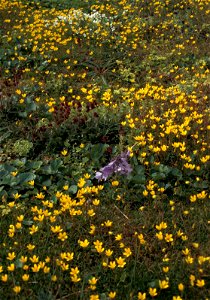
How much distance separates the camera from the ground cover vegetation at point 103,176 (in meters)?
3.35

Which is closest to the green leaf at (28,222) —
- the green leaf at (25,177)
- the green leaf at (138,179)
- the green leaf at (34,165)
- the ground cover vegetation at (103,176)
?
the ground cover vegetation at (103,176)

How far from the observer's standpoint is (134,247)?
3654 mm

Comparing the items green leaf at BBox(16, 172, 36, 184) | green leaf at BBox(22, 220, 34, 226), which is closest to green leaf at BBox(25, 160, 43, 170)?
green leaf at BBox(16, 172, 36, 184)

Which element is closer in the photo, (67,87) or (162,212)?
(162,212)

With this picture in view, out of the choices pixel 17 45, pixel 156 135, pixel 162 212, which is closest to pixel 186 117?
pixel 156 135

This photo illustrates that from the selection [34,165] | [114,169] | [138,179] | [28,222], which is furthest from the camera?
[34,165]

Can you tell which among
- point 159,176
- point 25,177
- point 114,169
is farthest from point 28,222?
point 159,176

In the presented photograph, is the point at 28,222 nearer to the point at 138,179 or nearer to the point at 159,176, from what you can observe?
the point at 138,179

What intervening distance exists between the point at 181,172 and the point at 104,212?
3.40 feet

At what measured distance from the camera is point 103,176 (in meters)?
4.55

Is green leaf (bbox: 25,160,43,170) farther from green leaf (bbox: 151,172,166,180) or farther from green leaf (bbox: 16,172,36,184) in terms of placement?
green leaf (bbox: 151,172,166,180)

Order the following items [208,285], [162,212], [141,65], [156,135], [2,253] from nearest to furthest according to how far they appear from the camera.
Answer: [208,285], [2,253], [162,212], [156,135], [141,65]

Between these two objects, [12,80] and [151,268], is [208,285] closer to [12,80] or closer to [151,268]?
[151,268]

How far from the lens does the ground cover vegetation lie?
11.0 feet
